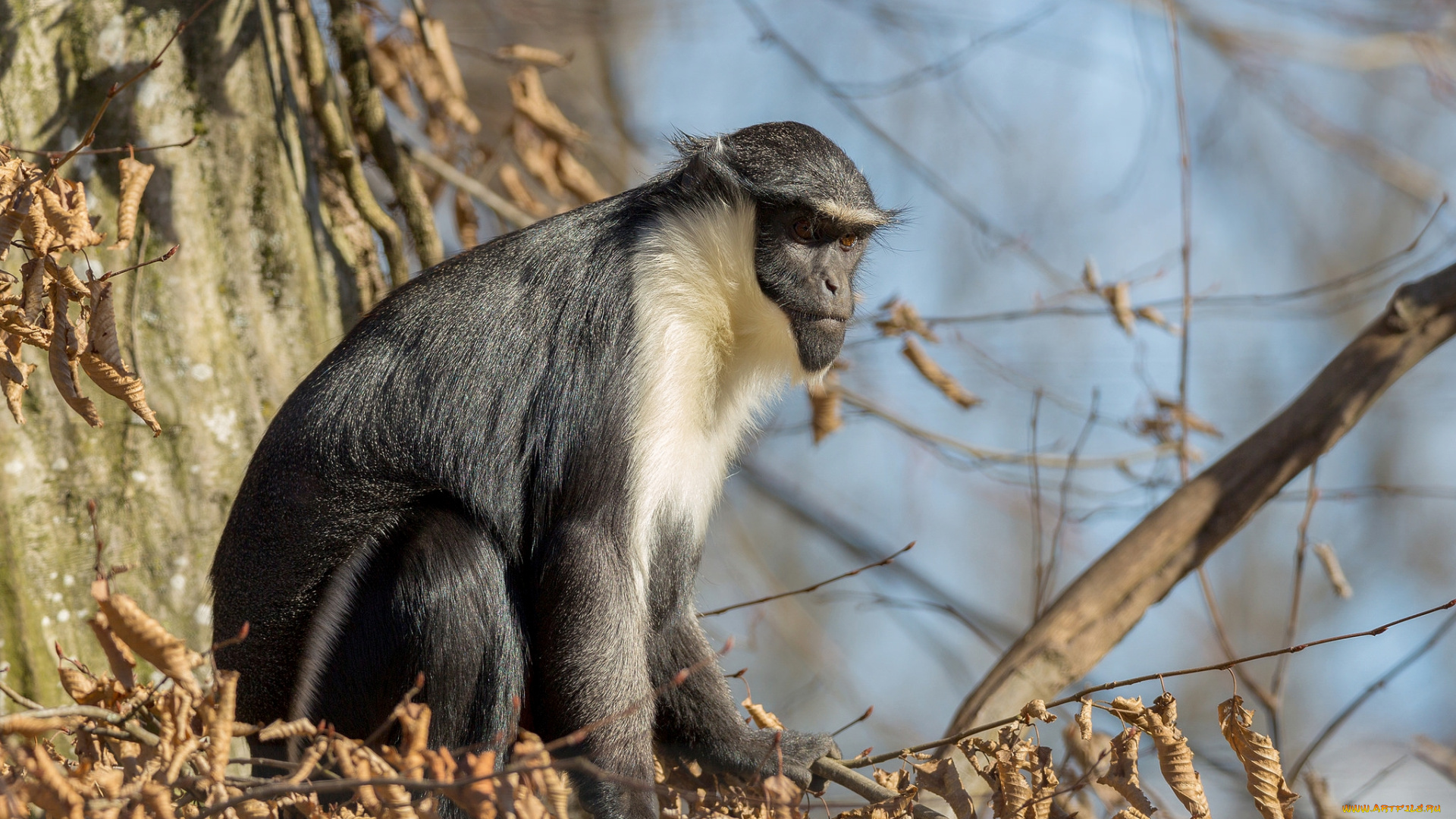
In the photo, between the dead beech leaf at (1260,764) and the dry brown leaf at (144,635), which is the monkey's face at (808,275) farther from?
the dry brown leaf at (144,635)

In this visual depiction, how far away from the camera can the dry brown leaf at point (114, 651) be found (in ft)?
8.38

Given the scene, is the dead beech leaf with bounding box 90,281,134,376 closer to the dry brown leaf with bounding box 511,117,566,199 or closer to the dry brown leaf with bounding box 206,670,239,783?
the dry brown leaf with bounding box 206,670,239,783

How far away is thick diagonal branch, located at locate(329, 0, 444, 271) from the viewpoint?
6.73 meters

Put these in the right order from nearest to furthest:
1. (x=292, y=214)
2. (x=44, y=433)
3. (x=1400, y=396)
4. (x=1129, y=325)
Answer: (x=44, y=433), (x=292, y=214), (x=1129, y=325), (x=1400, y=396)

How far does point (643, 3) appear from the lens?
14211mm

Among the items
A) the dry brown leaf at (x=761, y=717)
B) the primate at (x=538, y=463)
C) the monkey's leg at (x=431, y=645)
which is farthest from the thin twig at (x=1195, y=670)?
the monkey's leg at (x=431, y=645)

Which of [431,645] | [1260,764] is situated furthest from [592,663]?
[1260,764]

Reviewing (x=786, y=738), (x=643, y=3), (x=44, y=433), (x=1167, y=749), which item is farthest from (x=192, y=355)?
(x=643, y=3)

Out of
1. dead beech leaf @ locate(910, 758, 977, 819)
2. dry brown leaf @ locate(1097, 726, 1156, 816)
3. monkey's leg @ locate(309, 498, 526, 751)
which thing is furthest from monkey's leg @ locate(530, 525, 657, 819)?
dry brown leaf @ locate(1097, 726, 1156, 816)

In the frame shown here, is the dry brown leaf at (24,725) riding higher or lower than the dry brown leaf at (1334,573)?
lower

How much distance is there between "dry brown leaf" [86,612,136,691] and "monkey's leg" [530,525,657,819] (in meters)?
1.71

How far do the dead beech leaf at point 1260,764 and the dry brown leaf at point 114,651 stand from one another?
3.04 meters

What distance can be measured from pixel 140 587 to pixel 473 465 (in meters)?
2.04

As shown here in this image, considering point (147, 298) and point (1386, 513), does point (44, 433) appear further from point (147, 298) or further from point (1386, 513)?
point (1386, 513)
